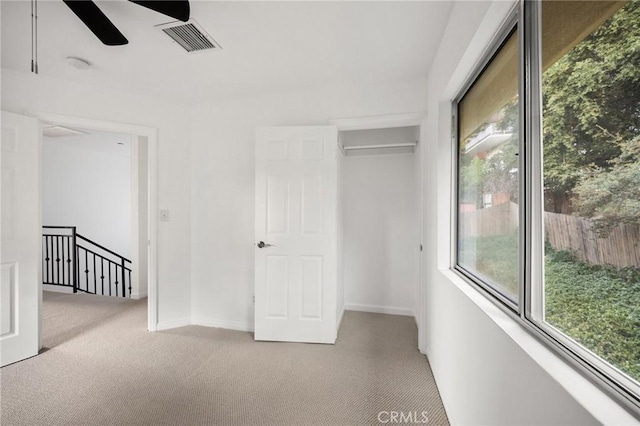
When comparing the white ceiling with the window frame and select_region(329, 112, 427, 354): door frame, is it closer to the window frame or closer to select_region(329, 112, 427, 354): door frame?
select_region(329, 112, 427, 354): door frame

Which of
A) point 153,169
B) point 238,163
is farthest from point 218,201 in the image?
point 153,169

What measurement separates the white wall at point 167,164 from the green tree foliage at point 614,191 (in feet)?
11.0

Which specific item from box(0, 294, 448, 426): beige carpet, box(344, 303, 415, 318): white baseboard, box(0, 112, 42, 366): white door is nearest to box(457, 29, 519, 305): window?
box(0, 294, 448, 426): beige carpet

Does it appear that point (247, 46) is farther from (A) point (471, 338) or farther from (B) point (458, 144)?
(A) point (471, 338)

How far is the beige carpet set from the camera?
1785mm

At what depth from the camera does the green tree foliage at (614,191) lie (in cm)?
65

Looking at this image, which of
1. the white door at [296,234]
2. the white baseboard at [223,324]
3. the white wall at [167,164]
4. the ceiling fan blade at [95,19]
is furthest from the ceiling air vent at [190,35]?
the white baseboard at [223,324]

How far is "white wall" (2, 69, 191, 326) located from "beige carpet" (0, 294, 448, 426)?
1.29 ft

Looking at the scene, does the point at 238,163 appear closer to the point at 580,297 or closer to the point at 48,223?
the point at 580,297

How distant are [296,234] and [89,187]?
5.54 m

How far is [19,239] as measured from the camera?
245cm

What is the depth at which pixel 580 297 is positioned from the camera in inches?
31.9

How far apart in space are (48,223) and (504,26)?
768cm

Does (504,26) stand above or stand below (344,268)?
above
